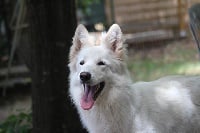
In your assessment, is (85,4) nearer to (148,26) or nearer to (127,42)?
(148,26)

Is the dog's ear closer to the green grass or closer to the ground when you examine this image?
the ground

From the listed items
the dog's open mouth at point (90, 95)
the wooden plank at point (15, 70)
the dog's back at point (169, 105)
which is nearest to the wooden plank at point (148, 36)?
the wooden plank at point (15, 70)

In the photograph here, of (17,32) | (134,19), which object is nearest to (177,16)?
(134,19)

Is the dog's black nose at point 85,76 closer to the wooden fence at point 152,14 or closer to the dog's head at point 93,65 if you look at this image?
the dog's head at point 93,65

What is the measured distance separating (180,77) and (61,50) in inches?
67.4

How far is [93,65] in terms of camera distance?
456 cm

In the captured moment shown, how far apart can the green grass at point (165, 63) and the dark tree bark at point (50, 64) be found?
389 centimetres

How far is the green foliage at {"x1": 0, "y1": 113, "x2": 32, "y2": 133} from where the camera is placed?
671cm

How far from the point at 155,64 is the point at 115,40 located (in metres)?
7.22

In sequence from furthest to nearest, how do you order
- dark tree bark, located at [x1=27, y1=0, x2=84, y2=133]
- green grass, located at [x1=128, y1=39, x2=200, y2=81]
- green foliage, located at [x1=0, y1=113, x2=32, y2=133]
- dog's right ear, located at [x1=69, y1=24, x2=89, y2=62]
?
green grass, located at [x1=128, y1=39, x2=200, y2=81]
green foliage, located at [x1=0, y1=113, x2=32, y2=133]
dark tree bark, located at [x1=27, y1=0, x2=84, y2=133]
dog's right ear, located at [x1=69, y1=24, x2=89, y2=62]

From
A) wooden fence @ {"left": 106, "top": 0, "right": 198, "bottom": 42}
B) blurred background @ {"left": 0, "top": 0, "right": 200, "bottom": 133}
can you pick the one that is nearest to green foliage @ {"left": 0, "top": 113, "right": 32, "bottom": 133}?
blurred background @ {"left": 0, "top": 0, "right": 200, "bottom": 133}

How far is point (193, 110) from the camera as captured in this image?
496 centimetres

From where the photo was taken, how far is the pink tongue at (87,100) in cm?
459

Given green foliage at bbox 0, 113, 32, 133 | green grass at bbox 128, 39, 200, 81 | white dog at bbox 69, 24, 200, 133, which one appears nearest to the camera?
white dog at bbox 69, 24, 200, 133
